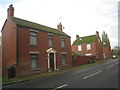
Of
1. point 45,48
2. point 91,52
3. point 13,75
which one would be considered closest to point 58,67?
point 45,48

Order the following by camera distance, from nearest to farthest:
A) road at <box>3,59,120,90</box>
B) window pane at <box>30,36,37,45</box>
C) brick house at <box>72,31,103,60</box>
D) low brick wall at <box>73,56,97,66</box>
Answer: road at <box>3,59,120,90</box> < window pane at <box>30,36,37,45</box> < low brick wall at <box>73,56,97,66</box> < brick house at <box>72,31,103,60</box>

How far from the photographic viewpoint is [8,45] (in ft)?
68.7

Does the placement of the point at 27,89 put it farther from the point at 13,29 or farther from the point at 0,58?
the point at 0,58

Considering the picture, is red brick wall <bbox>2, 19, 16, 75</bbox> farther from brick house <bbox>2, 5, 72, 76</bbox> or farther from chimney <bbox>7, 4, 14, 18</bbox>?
chimney <bbox>7, 4, 14, 18</bbox>

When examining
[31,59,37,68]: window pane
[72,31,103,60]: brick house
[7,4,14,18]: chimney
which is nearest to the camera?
[31,59,37,68]: window pane

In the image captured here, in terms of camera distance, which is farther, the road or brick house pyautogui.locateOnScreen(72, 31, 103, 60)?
brick house pyautogui.locateOnScreen(72, 31, 103, 60)

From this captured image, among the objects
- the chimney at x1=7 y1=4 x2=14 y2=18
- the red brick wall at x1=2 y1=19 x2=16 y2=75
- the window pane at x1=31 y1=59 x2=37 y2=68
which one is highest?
the chimney at x1=7 y1=4 x2=14 y2=18

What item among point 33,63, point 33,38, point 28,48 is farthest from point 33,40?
point 33,63

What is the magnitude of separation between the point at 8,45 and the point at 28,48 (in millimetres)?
3044

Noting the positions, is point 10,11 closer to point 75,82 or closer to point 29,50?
point 29,50

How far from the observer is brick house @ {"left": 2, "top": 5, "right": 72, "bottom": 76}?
1952cm

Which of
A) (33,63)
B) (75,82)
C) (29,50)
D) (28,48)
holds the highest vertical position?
(28,48)

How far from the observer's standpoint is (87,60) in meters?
38.9

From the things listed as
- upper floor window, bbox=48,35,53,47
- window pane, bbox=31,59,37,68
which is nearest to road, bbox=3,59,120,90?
window pane, bbox=31,59,37,68
